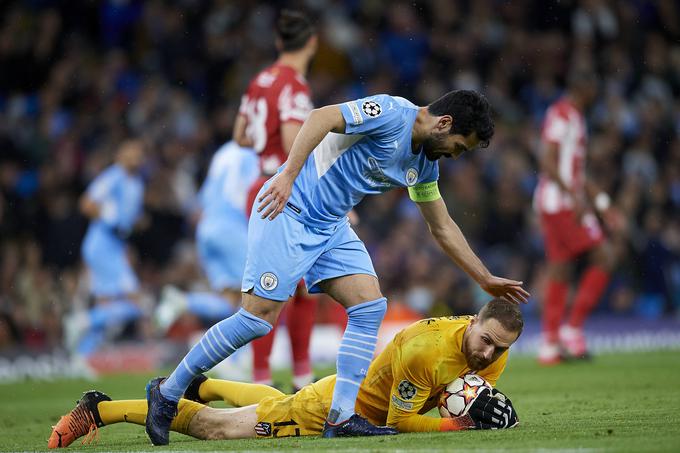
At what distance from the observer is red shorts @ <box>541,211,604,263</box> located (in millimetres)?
12164

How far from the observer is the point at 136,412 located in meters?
6.21

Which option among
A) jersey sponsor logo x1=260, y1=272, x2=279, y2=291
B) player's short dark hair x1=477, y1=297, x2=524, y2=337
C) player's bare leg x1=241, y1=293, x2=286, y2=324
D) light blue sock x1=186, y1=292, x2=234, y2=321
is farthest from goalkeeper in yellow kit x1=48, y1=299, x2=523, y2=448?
light blue sock x1=186, y1=292, x2=234, y2=321

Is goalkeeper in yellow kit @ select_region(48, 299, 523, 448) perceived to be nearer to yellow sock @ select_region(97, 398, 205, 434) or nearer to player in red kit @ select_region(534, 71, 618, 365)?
yellow sock @ select_region(97, 398, 205, 434)

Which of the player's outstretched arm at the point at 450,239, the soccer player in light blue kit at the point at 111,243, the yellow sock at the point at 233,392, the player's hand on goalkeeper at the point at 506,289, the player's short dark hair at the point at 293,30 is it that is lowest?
the soccer player in light blue kit at the point at 111,243

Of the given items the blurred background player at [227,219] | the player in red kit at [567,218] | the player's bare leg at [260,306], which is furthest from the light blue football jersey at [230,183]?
the player's bare leg at [260,306]

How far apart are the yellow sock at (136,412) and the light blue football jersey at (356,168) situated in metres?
1.22

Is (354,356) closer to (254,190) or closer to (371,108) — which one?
(371,108)

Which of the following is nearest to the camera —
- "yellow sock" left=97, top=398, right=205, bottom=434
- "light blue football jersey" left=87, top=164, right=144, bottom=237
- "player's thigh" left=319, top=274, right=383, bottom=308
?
"player's thigh" left=319, top=274, right=383, bottom=308

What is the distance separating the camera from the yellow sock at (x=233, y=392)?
6496mm

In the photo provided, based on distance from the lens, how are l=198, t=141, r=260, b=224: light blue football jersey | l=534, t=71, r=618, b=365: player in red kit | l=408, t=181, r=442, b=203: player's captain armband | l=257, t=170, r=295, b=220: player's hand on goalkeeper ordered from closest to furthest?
l=257, t=170, r=295, b=220: player's hand on goalkeeper, l=408, t=181, r=442, b=203: player's captain armband, l=198, t=141, r=260, b=224: light blue football jersey, l=534, t=71, r=618, b=365: player in red kit

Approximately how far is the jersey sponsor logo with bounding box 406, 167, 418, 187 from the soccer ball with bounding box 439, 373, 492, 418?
1.09 metres

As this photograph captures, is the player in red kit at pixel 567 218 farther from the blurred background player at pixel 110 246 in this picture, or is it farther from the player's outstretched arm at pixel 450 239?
the player's outstretched arm at pixel 450 239

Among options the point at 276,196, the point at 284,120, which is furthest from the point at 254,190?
the point at 276,196

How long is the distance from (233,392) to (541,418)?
6.00 feet
